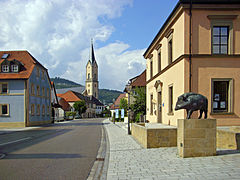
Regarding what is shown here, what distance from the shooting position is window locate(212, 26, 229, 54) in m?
16.2

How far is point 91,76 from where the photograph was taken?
125 m

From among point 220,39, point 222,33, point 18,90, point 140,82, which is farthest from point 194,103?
point 140,82

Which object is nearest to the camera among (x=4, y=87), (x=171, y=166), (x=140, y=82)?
(x=171, y=166)

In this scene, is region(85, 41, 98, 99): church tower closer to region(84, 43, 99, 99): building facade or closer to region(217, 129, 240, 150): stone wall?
region(84, 43, 99, 99): building facade

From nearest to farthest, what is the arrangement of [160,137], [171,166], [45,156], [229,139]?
[171,166]
[45,156]
[229,139]
[160,137]

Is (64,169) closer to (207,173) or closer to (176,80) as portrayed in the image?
(207,173)

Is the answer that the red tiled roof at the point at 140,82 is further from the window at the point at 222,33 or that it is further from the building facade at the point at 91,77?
the building facade at the point at 91,77

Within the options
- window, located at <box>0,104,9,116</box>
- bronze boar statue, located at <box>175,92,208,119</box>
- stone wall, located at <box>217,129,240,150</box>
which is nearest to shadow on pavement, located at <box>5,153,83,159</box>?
bronze boar statue, located at <box>175,92,208,119</box>

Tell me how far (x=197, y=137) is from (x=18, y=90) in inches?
1078

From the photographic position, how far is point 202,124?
8406mm

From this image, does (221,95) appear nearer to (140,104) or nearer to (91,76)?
(140,104)

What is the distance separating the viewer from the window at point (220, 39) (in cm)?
1623

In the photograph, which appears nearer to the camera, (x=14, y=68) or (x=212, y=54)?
(x=212, y=54)

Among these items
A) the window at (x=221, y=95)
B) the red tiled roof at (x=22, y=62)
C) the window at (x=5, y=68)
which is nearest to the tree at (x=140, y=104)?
the red tiled roof at (x=22, y=62)
